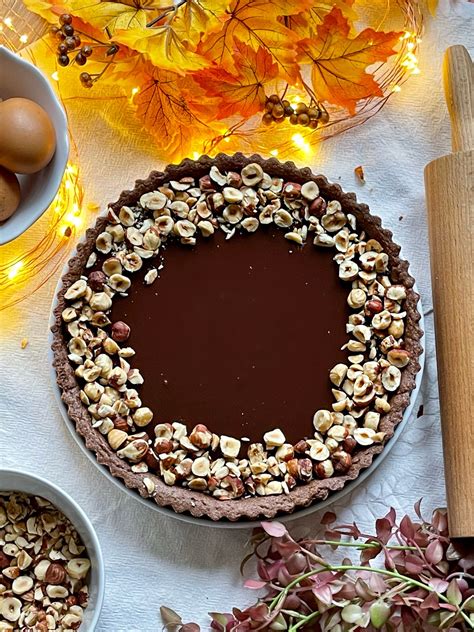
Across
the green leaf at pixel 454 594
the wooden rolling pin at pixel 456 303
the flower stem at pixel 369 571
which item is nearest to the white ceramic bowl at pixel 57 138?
the wooden rolling pin at pixel 456 303

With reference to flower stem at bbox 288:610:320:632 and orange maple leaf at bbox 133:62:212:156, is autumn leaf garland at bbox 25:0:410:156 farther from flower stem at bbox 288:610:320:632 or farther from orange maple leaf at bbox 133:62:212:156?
flower stem at bbox 288:610:320:632

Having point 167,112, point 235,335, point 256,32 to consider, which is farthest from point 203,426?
point 256,32

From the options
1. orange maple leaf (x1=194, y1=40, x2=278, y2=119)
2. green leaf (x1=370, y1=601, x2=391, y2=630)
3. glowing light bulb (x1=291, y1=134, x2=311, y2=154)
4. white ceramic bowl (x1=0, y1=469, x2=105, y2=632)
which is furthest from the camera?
glowing light bulb (x1=291, y1=134, x2=311, y2=154)

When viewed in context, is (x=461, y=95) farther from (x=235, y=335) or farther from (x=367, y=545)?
(x=367, y=545)

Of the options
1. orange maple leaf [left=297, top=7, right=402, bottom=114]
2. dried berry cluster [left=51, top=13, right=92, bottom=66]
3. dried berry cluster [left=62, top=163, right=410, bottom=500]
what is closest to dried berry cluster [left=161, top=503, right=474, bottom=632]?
dried berry cluster [left=62, top=163, right=410, bottom=500]

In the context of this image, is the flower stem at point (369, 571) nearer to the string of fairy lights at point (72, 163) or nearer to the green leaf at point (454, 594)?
the green leaf at point (454, 594)
